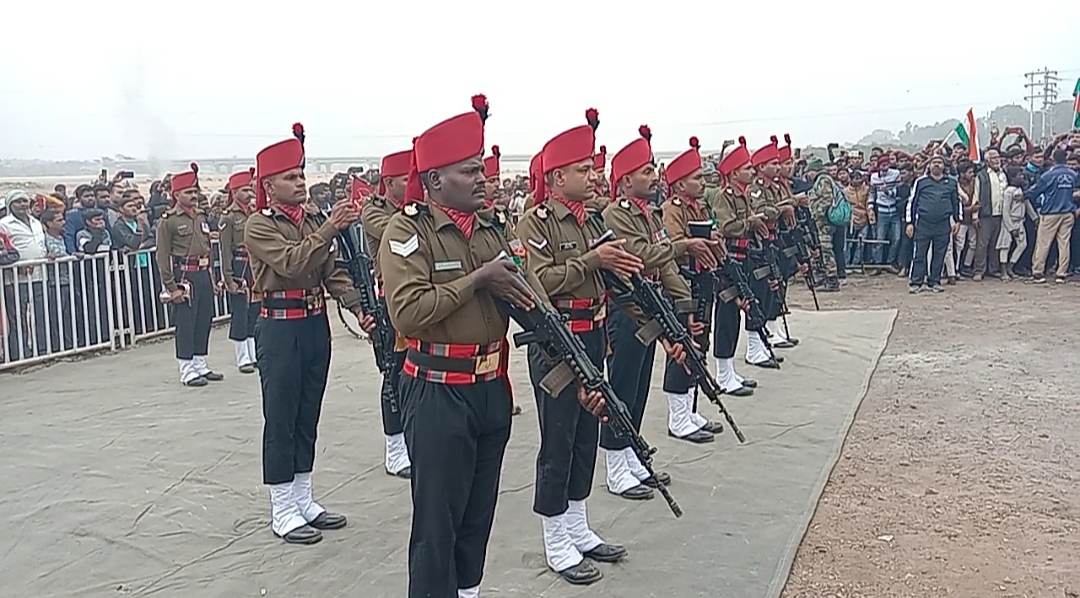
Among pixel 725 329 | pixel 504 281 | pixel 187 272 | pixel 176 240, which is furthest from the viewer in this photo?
pixel 187 272

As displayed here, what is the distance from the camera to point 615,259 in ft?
13.5

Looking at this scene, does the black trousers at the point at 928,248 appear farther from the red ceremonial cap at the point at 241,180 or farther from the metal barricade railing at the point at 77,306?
the metal barricade railing at the point at 77,306

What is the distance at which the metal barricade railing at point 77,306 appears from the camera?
876 centimetres

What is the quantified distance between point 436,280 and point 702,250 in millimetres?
2731

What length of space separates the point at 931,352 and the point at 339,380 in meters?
5.12

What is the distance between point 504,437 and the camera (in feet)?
10.9

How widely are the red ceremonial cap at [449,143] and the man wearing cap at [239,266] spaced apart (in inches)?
192

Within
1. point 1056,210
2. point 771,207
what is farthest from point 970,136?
point 771,207

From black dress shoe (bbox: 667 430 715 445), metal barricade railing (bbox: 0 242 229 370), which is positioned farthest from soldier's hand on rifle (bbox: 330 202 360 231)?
metal barricade railing (bbox: 0 242 229 370)

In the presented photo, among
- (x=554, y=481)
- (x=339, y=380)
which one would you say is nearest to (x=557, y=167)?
(x=554, y=481)

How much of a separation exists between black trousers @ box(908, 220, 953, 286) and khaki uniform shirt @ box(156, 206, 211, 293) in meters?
8.88

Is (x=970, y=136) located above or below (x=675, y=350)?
above

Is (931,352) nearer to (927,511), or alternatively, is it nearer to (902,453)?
(902,453)

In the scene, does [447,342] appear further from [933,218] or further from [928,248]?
[928,248]
